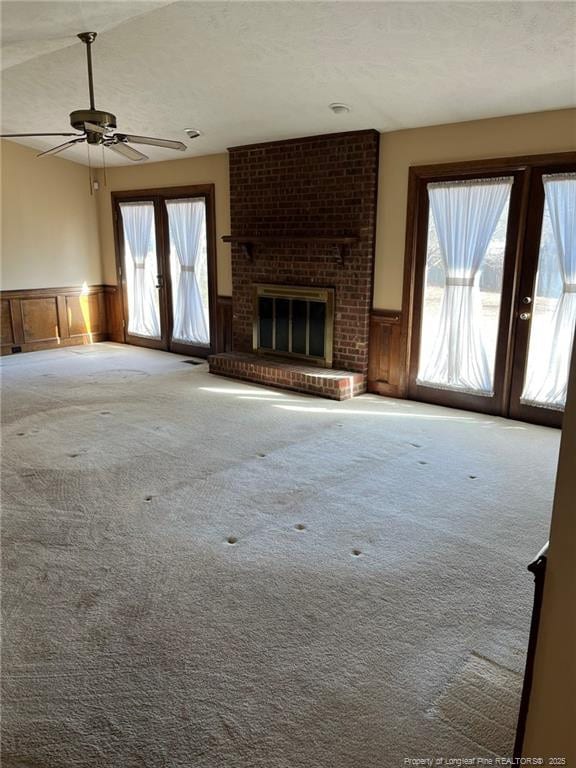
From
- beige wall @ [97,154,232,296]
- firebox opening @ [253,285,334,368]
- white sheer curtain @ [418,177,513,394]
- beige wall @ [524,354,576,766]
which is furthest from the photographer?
beige wall @ [97,154,232,296]

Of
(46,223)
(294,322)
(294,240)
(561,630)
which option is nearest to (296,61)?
(294,240)

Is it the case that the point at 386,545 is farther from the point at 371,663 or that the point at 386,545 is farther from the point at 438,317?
the point at 438,317

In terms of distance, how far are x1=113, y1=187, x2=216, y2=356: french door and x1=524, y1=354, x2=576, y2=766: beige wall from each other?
6.36 m

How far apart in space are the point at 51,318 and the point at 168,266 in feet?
6.27

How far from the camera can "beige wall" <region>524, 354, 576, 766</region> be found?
1110mm

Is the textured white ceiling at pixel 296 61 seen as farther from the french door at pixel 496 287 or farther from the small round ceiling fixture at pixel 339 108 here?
the french door at pixel 496 287

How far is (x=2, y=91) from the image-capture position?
5.43 metres

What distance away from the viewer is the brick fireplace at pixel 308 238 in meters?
5.45

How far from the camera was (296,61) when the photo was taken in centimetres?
414

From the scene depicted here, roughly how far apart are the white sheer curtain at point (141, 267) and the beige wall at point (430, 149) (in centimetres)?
362

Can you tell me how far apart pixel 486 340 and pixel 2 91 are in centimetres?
521

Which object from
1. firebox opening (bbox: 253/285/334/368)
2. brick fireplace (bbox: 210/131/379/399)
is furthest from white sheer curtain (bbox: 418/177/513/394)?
firebox opening (bbox: 253/285/334/368)

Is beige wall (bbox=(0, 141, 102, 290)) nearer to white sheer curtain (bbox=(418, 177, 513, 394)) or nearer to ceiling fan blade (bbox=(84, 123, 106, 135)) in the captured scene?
ceiling fan blade (bbox=(84, 123, 106, 135))

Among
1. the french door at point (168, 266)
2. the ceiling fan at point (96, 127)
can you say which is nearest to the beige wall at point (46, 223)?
the french door at point (168, 266)
